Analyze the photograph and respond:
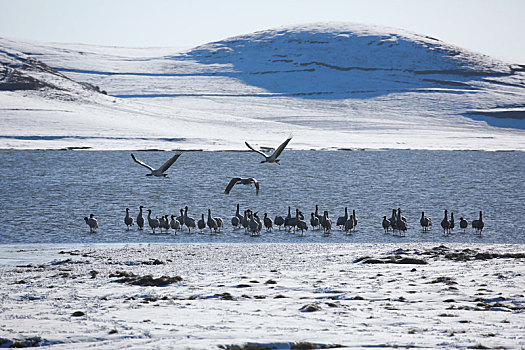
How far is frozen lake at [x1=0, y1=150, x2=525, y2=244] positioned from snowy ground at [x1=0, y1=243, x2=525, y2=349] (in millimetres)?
7844

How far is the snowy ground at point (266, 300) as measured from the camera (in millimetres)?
11766

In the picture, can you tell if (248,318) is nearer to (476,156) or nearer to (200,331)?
(200,331)

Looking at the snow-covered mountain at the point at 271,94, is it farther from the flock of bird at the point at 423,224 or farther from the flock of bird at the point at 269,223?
the flock of bird at the point at 423,224

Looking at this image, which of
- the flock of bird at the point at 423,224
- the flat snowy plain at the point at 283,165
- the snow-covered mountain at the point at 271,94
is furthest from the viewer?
→ the snow-covered mountain at the point at 271,94

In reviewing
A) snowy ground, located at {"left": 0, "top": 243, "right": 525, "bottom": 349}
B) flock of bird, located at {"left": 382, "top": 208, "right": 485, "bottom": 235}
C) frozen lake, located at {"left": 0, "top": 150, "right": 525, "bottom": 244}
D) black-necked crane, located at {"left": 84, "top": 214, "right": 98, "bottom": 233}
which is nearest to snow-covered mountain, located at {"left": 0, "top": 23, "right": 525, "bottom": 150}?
frozen lake, located at {"left": 0, "top": 150, "right": 525, "bottom": 244}

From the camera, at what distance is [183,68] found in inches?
6565

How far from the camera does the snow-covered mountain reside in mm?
91188

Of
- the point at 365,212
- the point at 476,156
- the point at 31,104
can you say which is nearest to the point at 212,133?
the point at 31,104

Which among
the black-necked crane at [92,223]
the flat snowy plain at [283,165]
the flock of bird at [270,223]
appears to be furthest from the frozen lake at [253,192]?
the flat snowy plain at [283,165]

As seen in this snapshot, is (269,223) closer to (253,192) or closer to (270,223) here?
(270,223)

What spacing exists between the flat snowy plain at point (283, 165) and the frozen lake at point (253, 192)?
1.61 m

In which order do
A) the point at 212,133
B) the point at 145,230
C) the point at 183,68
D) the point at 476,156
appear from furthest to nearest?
the point at 183,68
the point at 212,133
the point at 476,156
the point at 145,230

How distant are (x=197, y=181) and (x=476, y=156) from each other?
1846 inches

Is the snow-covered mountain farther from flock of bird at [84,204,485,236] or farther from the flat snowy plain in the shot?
flock of bird at [84,204,485,236]
